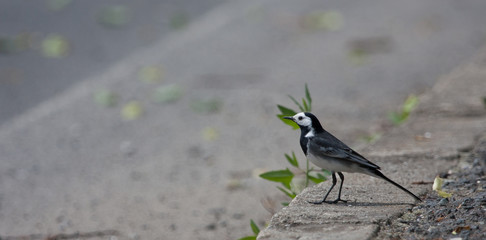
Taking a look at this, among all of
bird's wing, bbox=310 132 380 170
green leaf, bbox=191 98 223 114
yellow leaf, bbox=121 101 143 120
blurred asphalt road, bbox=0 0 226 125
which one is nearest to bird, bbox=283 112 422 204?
bird's wing, bbox=310 132 380 170

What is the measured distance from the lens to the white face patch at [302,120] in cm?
444

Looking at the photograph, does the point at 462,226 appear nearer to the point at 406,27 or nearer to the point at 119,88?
the point at 119,88

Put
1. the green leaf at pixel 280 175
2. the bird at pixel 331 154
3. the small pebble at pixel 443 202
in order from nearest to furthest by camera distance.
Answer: the small pebble at pixel 443 202
the bird at pixel 331 154
the green leaf at pixel 280 175

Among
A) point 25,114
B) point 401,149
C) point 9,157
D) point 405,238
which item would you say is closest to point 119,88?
point 25,114

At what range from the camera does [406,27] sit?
1089cm

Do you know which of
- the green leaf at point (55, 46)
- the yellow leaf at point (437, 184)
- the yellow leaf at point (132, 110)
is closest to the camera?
the yellow leaf at point (437, 184)

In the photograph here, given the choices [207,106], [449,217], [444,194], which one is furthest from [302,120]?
[207,106]

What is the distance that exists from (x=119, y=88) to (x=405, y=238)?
5470mm

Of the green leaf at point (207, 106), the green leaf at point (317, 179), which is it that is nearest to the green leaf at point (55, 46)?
the green leaf at point (207, 106)

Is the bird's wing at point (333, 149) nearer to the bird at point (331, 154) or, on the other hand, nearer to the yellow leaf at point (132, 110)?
the bird at point (331, 154)

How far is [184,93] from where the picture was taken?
8305 mm

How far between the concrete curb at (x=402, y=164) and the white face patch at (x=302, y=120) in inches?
14.7

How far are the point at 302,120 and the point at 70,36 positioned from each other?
248 inches

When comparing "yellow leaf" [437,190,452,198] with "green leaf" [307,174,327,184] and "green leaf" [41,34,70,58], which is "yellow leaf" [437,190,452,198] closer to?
"green leaf" [307,174,327,184]
